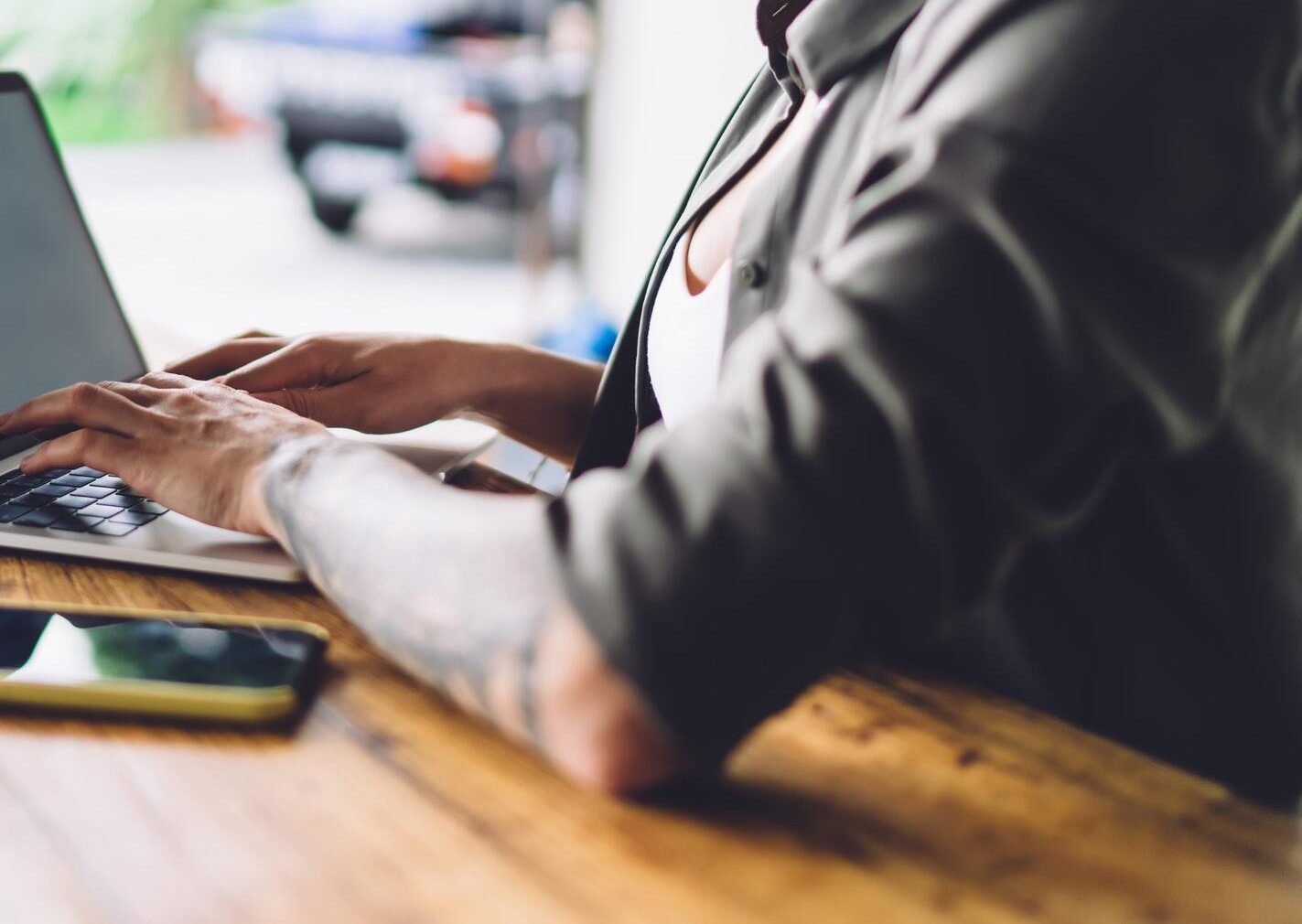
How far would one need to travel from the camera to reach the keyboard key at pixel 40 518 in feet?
2.52

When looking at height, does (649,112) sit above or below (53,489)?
above

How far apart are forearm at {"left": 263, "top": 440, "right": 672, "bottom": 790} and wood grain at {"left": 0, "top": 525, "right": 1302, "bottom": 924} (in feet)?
0.11

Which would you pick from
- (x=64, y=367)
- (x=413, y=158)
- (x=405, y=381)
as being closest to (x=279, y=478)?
(x=405, y=381)

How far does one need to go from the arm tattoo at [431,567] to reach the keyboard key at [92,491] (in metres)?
0.23

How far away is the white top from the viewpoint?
0.85 m

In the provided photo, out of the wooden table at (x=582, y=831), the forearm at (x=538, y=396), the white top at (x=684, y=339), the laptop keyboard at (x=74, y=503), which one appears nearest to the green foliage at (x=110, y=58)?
the forearm at (x=538, y=396)

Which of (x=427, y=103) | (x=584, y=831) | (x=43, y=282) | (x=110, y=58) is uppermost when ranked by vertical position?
(x=110, y=58)

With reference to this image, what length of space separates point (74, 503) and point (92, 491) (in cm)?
3

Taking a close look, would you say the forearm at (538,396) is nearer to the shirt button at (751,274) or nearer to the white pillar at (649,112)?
the shirt button at (751,274)

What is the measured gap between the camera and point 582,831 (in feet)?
1.63

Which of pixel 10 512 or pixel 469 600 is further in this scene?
pixel 10 512

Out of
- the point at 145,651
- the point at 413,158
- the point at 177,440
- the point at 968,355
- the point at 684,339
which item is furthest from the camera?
the point at 413,158

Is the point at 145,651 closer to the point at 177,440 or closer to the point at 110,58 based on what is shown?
the point at 177,440

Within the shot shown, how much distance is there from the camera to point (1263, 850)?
0.55 metres
